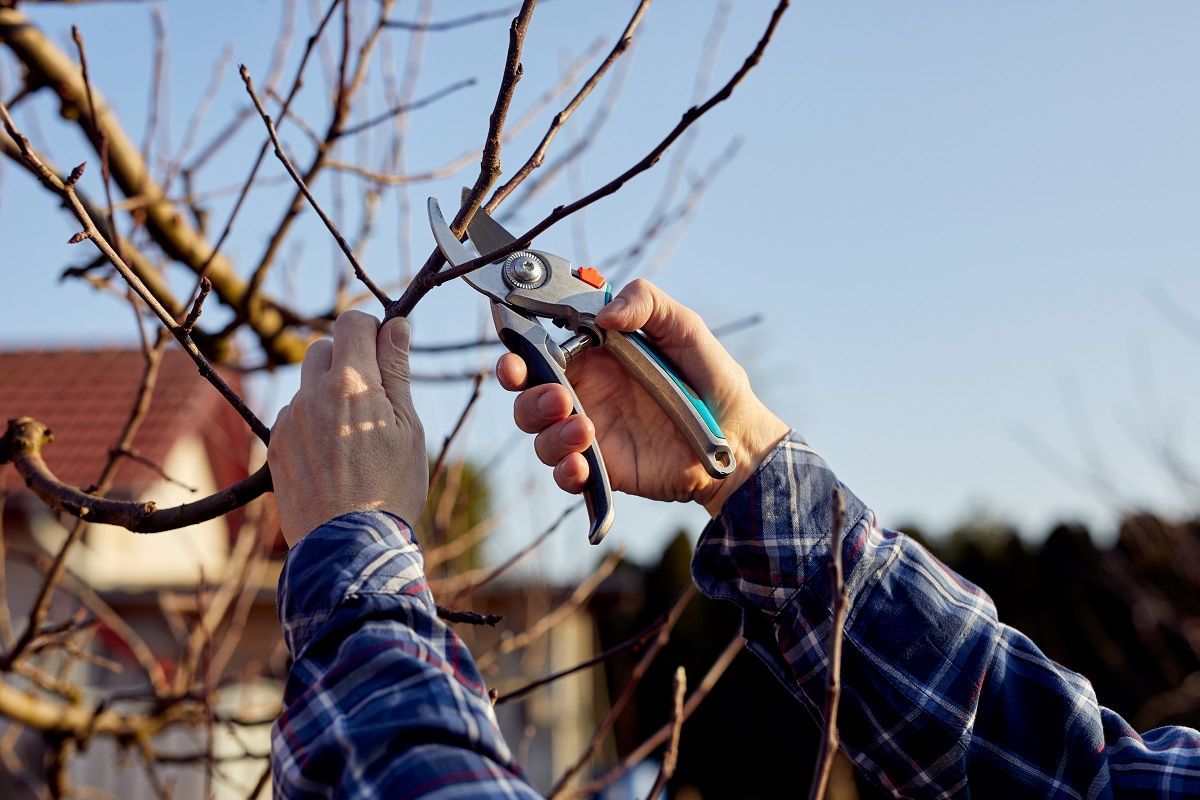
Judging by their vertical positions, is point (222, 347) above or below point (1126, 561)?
above

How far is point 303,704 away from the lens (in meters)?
0.97

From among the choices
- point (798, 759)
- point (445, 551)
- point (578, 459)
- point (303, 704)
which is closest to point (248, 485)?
point (303, 704)

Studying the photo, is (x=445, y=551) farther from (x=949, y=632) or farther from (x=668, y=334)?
(x=949, y=632)

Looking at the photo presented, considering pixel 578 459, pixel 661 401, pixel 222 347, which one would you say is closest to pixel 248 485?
pixel 578 459

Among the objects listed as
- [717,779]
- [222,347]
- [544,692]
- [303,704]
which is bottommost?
[717,779]

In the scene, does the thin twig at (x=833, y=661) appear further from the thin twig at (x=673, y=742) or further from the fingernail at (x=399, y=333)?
the fingernail at (x=399, y=333)

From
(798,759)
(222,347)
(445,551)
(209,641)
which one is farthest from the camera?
(798,759)

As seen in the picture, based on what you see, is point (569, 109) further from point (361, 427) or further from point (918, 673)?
point (918, 673)

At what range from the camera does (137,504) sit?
128 cm

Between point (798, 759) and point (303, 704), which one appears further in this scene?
point (798, 759)

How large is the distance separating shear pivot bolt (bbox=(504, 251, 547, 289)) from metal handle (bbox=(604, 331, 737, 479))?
15cm

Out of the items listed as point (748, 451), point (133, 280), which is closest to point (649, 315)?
point (748, 451)

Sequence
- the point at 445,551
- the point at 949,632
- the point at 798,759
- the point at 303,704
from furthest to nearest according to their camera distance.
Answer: the point at 798,759
the point at 445,551
the point at 949,632
the point at 303,704

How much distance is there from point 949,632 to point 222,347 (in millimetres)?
1715
